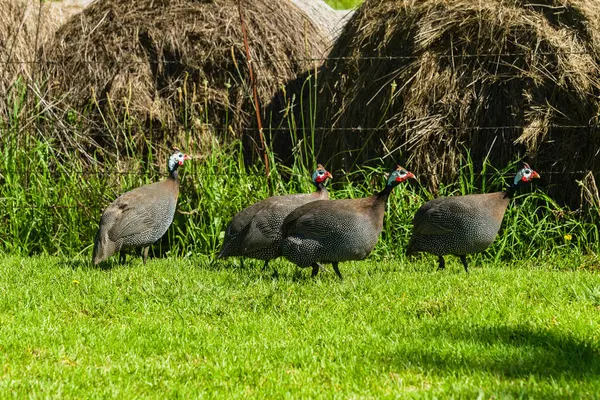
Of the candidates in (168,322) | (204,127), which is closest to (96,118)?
(204,127)

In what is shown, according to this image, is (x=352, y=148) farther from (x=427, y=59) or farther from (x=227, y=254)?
(x=227, y=254)

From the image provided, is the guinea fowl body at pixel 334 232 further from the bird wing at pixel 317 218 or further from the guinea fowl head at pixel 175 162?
the guinea fowl head at pixel 175 162

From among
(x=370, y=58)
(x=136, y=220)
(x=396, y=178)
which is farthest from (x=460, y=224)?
(x=136, y=220)

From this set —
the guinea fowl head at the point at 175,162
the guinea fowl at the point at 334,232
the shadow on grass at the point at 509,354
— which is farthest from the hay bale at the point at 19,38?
the shadow on grass at the point at 509,354

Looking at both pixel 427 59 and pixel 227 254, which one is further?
pixel 427 59

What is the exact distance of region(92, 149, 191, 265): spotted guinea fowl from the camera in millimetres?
8016

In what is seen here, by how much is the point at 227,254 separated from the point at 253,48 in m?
3.79

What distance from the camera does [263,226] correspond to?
25.6 feet

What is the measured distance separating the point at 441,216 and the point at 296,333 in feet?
9.03

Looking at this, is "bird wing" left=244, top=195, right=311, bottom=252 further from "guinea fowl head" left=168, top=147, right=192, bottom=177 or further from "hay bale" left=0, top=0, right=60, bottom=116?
"hay bale" left=0, top=0, right=60, bottom=116

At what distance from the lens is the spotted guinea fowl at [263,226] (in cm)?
775

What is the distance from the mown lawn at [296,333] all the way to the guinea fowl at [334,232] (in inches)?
8.3

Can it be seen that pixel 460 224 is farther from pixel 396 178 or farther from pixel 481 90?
pixel 481 90

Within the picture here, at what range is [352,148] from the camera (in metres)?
9.88
